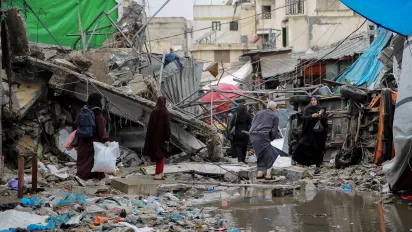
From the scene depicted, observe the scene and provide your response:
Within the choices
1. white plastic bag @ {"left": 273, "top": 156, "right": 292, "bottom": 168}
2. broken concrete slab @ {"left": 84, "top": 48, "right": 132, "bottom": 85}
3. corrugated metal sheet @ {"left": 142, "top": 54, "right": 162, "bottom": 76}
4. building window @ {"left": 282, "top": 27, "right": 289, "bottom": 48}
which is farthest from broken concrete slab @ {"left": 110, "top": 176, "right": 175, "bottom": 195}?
building window @ {"left": 282, "top": 27, "right": 289, "bottom": 48}

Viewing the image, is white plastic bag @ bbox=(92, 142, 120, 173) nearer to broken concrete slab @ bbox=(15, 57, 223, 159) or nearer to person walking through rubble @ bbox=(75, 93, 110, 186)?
person walking through rubble @ bbox=(75, 93, 110, 186)

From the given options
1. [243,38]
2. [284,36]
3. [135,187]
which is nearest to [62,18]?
[135,187]

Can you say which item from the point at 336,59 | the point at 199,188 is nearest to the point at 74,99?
the point at 199,188

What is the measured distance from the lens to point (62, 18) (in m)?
19.2

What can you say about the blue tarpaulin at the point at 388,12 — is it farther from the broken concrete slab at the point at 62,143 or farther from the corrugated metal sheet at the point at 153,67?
the corrugated metal sheet at the point at 153,67

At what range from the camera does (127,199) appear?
28.0 feet

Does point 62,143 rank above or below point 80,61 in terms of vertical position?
below

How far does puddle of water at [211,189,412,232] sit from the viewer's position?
7285 mm

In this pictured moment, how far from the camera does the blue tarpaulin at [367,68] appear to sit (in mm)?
19594

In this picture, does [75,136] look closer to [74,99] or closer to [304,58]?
[74,99]

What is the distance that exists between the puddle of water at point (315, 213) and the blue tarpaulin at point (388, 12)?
2.20 m

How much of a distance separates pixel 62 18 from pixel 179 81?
3.99 m

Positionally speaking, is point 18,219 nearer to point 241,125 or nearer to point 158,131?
point 158,131

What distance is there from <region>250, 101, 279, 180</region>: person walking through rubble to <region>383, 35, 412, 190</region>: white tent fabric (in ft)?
10.5
